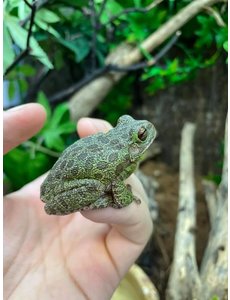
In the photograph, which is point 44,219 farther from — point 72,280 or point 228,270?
point 228,270

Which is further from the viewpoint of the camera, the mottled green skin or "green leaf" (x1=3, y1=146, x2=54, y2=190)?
"green leaf" (x1=3, y1=146, x2=54, y2=190)

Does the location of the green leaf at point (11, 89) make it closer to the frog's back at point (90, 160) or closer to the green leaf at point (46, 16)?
the green leaf at point (46, 16)

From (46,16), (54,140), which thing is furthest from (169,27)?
(54,140)

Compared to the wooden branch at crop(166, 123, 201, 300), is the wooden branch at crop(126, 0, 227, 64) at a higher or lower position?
higher

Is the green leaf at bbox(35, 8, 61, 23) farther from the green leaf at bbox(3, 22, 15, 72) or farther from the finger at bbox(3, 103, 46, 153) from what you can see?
the finger at bbox(3, 103, 46, 153)

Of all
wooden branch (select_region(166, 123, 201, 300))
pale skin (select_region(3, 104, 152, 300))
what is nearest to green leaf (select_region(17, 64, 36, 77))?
pale skin (select_region(3, 104, 152, 300))

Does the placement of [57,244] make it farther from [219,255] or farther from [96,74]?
[96,74]

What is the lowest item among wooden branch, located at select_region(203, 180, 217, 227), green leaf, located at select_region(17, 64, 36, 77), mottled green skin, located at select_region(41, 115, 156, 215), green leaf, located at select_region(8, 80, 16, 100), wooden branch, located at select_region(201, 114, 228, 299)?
wooden branch, located at select_region(203, 180, 217, 227)

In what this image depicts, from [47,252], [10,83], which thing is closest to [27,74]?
[10,83]
